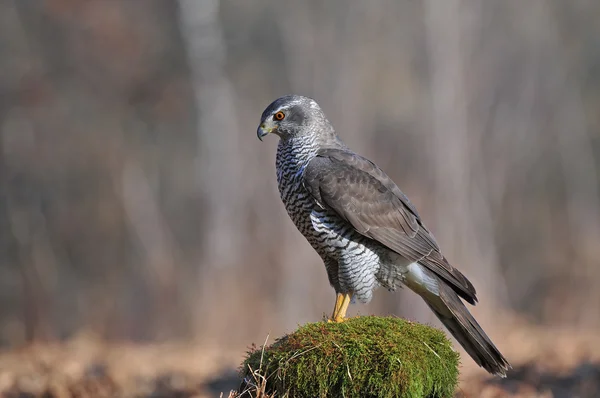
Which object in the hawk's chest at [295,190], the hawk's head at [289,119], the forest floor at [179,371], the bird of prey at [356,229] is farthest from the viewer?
the forest floor at [179,371]

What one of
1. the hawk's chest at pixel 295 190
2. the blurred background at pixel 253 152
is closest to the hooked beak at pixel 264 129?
the hawk's chest at pixel 295 190

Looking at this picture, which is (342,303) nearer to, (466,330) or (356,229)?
(356,229)

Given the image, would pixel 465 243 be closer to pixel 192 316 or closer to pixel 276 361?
pixel 192 316

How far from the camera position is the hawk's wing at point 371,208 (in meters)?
5.12

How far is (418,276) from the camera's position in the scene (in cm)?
521

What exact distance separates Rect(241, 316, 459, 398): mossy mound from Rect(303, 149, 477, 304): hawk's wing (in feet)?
3.21

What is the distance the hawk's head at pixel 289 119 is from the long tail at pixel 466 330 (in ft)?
4.73

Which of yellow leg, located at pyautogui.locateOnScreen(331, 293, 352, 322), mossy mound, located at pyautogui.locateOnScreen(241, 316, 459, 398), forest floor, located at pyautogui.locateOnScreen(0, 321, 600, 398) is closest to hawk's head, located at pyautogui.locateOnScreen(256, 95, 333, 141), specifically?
yellow leg, located at pyautogui.locateOnScreen(331, 293, 352, 322)

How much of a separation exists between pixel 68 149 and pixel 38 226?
1996 millimetres

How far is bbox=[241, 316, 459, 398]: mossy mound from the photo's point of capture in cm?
396

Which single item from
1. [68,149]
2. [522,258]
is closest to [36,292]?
[68,149]

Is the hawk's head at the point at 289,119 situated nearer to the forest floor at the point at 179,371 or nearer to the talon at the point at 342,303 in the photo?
the talon at the point at 342,303

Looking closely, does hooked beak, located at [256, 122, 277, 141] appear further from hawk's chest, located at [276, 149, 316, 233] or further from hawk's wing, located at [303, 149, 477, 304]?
hawk's wing, located at [303, 149, 477, 304]

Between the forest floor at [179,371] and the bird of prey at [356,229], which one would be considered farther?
the forest floor at [179,371]
